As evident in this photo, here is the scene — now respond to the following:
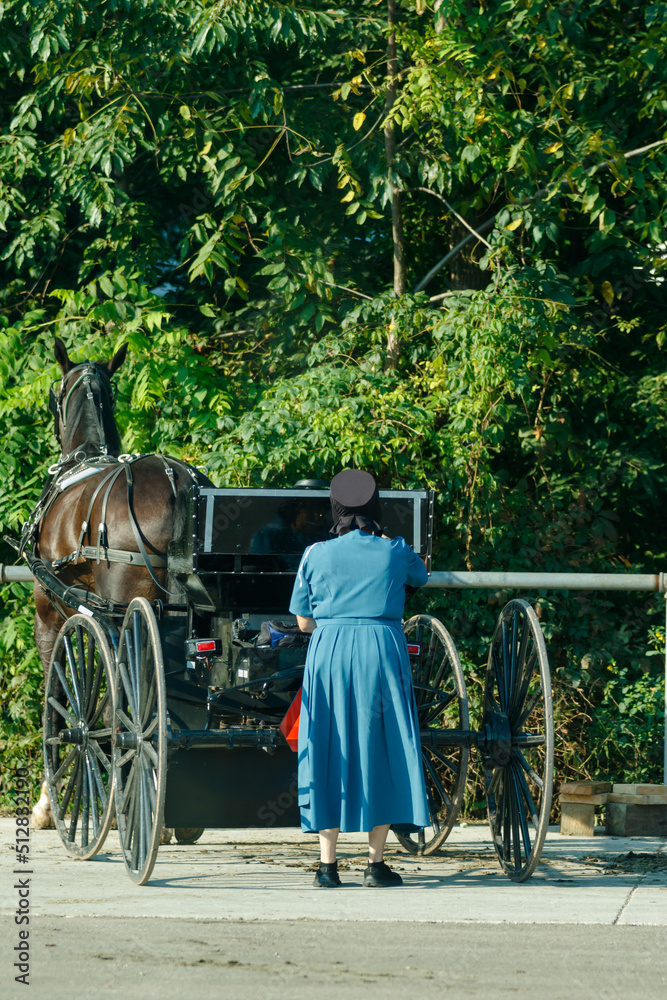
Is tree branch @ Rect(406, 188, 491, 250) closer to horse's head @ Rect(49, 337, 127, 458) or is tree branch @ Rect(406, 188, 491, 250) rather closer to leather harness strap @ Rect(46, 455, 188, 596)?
horse's head @ Rect(49, 337, 127, 458)

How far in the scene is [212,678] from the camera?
6109mm

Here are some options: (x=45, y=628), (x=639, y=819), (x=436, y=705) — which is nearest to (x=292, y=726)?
(x=436, y=705)

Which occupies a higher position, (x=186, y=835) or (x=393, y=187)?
(x=393, y=187)

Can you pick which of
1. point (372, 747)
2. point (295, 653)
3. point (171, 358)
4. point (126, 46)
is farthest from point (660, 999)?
point (126, 46)

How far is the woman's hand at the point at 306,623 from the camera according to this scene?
5734 millimetres

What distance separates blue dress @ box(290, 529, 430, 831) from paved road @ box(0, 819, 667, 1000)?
0.43 meters

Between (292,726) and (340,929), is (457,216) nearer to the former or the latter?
(292,726)

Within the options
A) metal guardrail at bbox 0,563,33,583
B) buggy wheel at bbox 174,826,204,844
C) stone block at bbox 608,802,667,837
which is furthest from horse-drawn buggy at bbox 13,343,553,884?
stone block at bbox 608,802,667,837

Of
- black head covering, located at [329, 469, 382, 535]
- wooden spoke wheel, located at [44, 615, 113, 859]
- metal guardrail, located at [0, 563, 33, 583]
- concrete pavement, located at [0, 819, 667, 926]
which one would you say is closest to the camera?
concrete pavement, located at [0, 819, 667, 926]

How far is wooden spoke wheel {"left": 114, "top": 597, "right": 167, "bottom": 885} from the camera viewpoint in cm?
552

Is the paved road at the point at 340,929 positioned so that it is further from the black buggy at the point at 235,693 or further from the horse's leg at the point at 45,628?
the horse's leg at the point at 45,628

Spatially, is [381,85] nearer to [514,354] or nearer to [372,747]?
[514,354]

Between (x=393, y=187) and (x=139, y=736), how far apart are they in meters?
5.19

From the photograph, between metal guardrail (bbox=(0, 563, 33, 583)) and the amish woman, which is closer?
the amish woman
